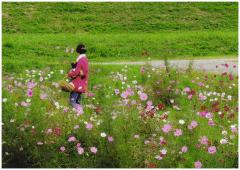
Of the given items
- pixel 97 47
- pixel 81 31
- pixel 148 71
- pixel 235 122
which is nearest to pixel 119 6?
pixel 81 31

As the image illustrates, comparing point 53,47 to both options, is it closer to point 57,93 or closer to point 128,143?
point 57,93

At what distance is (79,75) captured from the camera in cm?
900

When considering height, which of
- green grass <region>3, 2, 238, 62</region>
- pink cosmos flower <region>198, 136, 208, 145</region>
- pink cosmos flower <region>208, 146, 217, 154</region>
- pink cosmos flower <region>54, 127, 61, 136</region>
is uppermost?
green grass <region>3, 2, 238, 62</region>

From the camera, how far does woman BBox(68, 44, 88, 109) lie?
8.95 m

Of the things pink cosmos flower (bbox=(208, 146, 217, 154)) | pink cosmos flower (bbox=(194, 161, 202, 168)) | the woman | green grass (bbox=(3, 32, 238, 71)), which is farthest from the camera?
green grass (bbox=(3, 32, 238, 71))

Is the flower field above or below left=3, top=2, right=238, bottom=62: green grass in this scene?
below

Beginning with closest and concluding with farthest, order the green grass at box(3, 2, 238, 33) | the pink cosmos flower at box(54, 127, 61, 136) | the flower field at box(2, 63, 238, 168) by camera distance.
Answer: the flower field at box(2, 63, 238, 168), the pink cosmos flower at box(54, 127, 61, 136), the green grass at box(3, 2, 238, 33)

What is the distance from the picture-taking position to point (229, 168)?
6.17m

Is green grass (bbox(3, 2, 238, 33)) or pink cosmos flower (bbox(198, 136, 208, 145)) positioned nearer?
pink cosmos flower (bbox(198, 136, 208, 145))

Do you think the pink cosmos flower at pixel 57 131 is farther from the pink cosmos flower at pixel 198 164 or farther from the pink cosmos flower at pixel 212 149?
the pink cosmos flower at pixel 212 149

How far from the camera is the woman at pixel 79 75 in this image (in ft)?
29.4

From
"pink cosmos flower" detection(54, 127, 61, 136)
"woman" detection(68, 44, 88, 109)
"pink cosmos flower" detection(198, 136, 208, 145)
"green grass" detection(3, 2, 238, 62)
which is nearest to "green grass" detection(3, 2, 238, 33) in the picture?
"green grass" detection(3, 2, 238, 62)

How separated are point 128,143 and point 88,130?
1.74ft

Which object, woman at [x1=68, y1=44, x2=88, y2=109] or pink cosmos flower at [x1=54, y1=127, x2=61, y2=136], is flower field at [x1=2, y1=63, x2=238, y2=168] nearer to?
pink cosmos flower at [x1=54, y1=127, x2=61, y2=136]
